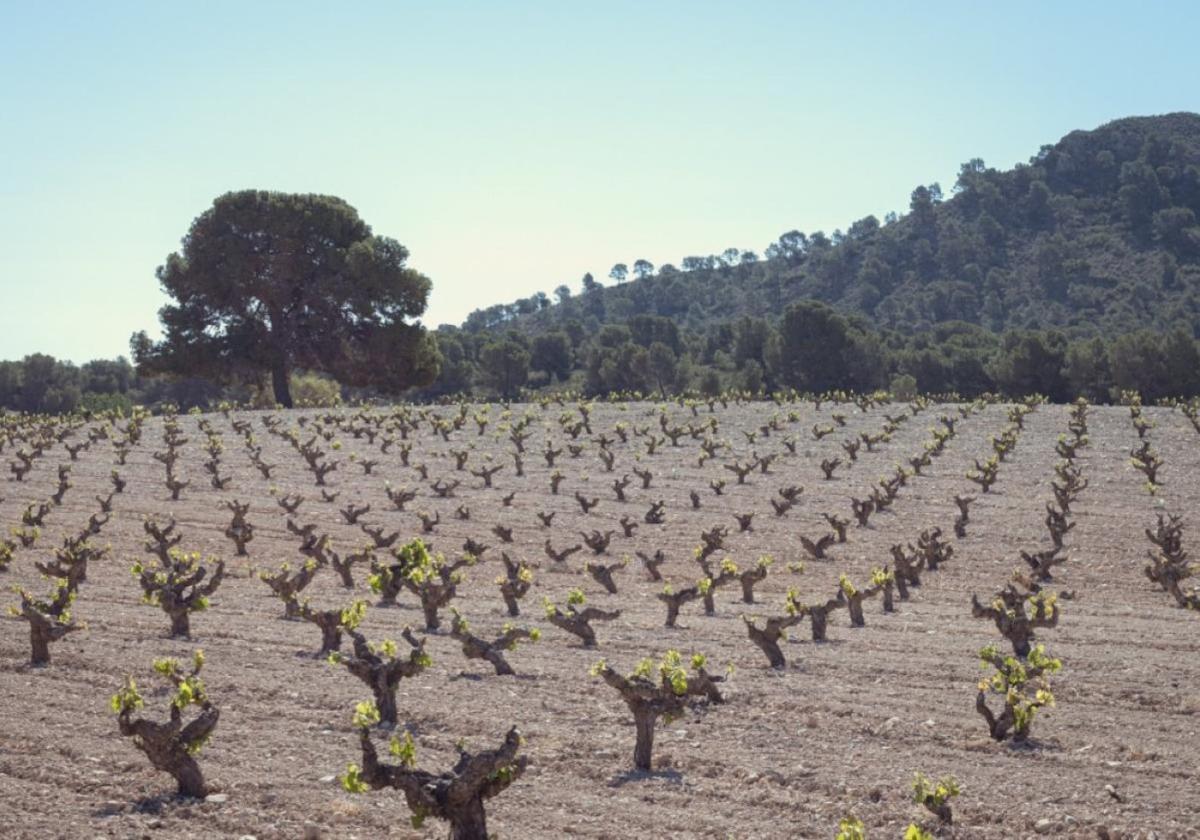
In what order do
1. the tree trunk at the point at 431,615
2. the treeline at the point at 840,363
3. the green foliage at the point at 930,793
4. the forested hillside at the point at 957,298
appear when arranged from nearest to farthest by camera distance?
the green foliage at the point at 930,793 < the tree trunk at the point at 431,615 < the treeline at the point at 840,363 < the forested hillside at the point at 957,298

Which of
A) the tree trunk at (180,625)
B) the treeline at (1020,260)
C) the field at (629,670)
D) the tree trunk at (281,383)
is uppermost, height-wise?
the treeline at (1020,260)

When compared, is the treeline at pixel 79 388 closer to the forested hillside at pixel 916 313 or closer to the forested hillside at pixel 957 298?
the forested hillside at pixel 916 313

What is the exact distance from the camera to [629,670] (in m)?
13.5

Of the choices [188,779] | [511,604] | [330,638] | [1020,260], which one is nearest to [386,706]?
[188,779]

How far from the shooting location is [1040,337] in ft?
222

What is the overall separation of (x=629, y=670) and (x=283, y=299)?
49.6 m

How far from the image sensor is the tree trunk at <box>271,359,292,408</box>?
58737 mm

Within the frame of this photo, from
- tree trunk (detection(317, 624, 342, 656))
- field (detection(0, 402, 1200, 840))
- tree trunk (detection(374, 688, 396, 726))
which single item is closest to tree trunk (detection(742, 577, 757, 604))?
field (detection(0, 402, 1200, 840))

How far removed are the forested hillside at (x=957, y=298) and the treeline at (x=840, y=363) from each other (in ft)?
0.45

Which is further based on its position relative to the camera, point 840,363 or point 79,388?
point 79,388

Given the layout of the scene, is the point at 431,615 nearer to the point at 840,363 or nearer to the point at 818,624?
the point at 818,624

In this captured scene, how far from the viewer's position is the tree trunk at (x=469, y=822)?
782cm

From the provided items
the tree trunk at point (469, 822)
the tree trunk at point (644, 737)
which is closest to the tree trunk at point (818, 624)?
the tree trunk at point (644, 737)

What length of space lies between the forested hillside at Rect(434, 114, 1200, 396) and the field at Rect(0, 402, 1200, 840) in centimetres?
4353
